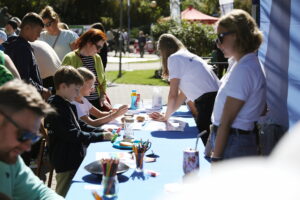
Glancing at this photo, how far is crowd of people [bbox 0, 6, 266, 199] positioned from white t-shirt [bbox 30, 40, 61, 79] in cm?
1

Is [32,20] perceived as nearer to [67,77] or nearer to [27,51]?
[27,51]

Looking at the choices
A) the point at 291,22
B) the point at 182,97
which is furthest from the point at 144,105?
the point at 291,22

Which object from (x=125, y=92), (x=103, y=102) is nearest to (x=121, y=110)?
(x=103, y=102)

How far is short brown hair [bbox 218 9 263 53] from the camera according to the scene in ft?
8.71

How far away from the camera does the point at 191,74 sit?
12.8 ft

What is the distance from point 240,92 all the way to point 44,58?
10.4ft

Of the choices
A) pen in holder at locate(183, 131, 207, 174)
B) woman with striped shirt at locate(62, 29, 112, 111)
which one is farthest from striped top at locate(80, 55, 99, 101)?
pen in holder at locate(183, 131, 207, 174)

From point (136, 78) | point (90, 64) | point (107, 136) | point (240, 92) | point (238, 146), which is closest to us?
point (240, 92)

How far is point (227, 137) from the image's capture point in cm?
270

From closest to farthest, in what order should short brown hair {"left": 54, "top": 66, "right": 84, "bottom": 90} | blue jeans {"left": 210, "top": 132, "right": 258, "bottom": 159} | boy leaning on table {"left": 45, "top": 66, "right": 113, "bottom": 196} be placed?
blue jeans {"left": 210, "top": 132, "right": 258, "bottom": 159}
boy leaning on table {"left": 45, "top": 66, "right": 113, "bottom": 196}
short brown hair {"left": 54, "top": 66, "right": 84, "bottom": 90}

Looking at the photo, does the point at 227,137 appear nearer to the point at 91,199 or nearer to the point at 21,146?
the point at 91,199

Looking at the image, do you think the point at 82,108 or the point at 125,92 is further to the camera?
the point at 125,92

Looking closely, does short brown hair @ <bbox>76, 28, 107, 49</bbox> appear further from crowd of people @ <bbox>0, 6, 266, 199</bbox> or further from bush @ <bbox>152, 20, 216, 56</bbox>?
bush @ <bbox>152, 20, 216, 56</bbox>

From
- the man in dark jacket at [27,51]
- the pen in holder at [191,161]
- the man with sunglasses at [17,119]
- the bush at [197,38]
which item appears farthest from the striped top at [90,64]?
the bush at [197,38]
